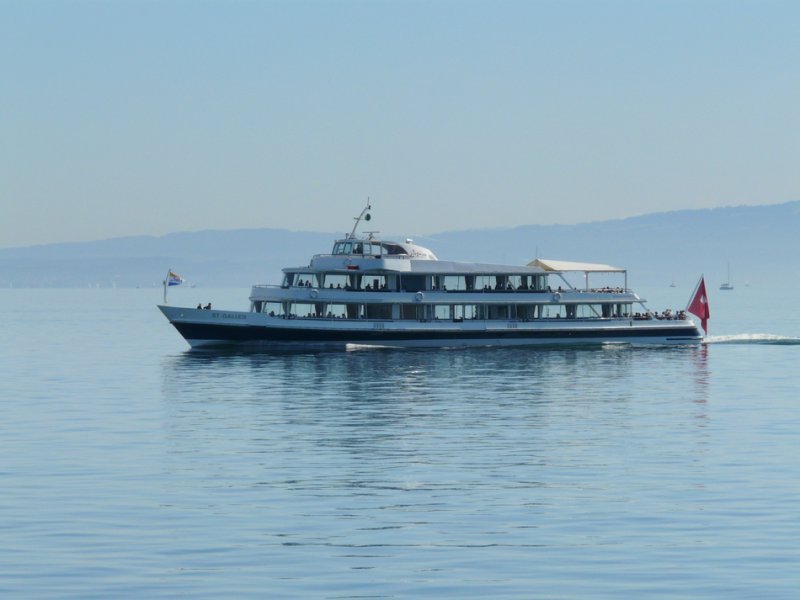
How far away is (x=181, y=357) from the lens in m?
104

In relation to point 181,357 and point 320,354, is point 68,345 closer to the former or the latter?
point 181,357

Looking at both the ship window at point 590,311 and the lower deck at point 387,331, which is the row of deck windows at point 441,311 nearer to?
Answer: the ship window at point 590,311

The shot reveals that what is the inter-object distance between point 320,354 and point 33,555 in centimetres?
6875

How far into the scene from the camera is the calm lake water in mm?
27656

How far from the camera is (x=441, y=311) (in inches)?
4072

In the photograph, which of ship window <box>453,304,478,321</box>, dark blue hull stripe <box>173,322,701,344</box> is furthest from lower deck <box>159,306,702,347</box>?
ship window <box>453,304,478,321</box>

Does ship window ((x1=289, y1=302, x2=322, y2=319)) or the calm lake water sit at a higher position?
ship window ((x1=289, y1=302, x2=322, y2=319))

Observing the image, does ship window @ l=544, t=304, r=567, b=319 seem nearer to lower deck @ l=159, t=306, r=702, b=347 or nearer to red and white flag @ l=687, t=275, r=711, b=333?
lower deck @ l=159, t=306, r=702, b=347

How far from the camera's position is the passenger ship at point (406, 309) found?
3932 inches

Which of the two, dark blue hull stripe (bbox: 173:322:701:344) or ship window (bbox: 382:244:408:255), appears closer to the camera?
dark blue hull stripe (bbox: 173:322:701:344)

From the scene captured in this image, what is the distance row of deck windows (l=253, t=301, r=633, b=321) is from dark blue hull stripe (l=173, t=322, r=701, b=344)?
1.27 m

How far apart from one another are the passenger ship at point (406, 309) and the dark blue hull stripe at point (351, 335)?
7 centimetres

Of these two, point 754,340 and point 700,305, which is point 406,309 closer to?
point 700,305

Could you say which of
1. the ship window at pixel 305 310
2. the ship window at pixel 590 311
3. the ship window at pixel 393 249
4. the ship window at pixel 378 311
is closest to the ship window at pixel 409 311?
the ship window at pixel 378 311
